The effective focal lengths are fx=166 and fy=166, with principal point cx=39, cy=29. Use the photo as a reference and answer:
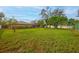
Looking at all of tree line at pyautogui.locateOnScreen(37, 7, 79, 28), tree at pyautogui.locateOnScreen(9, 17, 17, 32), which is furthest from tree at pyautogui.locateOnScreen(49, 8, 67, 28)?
tree at pyautogui.locateOnScreen(9, 17, 17, 32)

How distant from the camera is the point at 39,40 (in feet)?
6.32

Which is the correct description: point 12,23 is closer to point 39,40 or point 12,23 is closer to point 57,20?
point 39,40

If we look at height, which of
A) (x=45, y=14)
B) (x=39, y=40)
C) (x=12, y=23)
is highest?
(x=45, y=14)

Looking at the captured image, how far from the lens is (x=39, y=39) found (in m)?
1.93

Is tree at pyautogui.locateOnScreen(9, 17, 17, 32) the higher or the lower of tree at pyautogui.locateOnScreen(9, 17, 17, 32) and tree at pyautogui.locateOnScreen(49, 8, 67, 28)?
the lower

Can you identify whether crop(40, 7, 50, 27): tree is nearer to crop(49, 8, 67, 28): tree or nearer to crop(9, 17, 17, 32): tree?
crop(49, 8, 67, 28): tree

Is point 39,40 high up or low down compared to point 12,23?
down

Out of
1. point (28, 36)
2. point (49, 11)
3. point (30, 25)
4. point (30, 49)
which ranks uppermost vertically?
point (49, 11)

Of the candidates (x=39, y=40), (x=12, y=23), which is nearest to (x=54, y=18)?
(x=39, y=40)

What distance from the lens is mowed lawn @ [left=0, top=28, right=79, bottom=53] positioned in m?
1.92

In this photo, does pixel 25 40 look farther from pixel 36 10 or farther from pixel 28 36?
pixel 36 10
